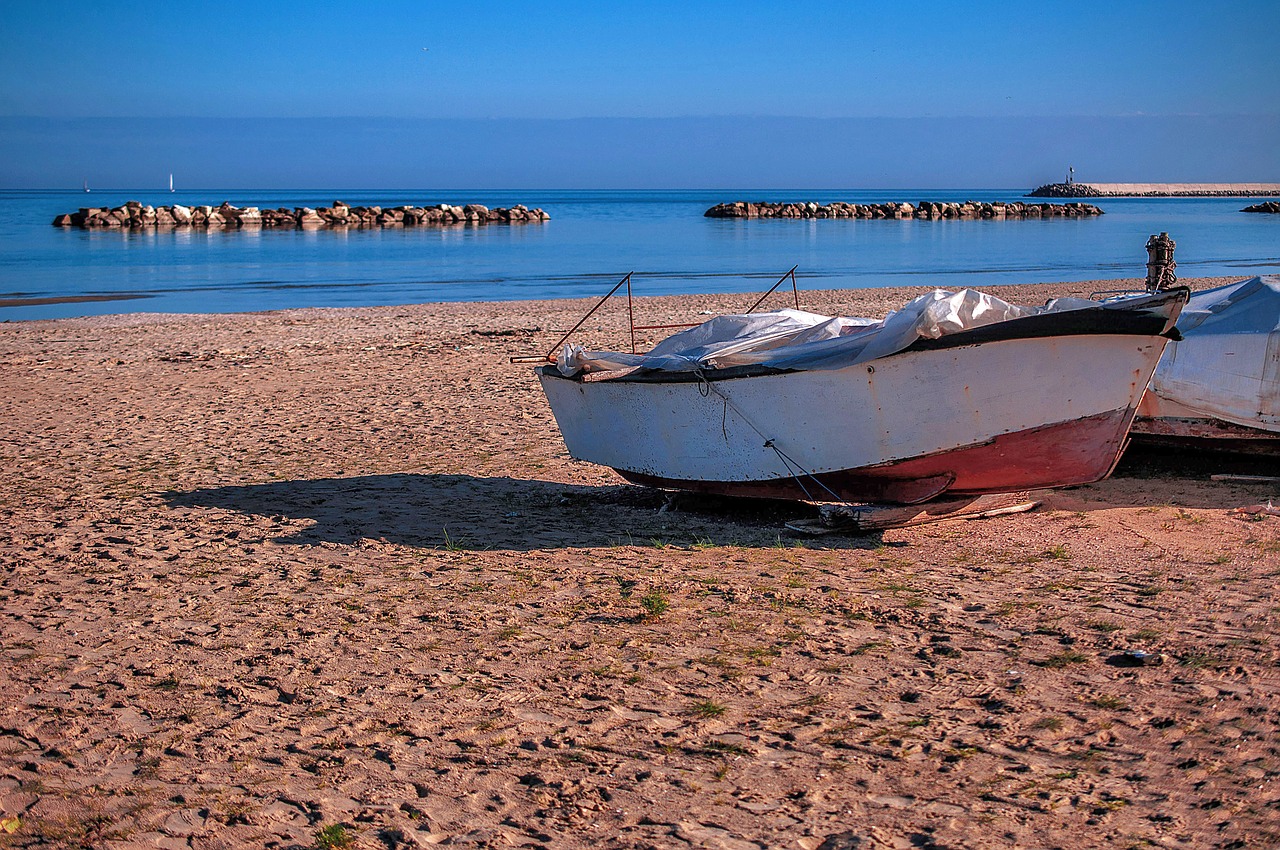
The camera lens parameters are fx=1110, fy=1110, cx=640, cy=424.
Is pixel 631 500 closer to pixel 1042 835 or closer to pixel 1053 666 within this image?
A: pixel 1053 666

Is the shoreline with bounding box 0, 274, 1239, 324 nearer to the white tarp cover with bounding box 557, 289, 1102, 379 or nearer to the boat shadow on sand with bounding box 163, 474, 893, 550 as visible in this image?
the boat shadow on sand with bounding box 163, 474, 893, 550

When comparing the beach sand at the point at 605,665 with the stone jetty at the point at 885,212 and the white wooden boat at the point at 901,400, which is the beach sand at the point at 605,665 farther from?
the stone jetty at the point at 885,212

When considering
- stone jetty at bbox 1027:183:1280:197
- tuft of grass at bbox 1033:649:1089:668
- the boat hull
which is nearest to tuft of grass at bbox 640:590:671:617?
the boat hull

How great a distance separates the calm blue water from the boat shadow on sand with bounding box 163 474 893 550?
1707 cm

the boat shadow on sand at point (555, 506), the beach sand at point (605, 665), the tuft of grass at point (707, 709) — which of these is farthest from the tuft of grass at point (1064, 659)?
the boat shadow on sand at point (555, 506)

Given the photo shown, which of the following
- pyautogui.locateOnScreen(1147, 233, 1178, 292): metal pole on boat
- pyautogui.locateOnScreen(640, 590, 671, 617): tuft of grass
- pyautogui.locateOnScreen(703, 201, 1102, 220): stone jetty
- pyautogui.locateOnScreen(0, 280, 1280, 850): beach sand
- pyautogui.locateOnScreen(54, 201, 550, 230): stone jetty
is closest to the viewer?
pyautogui.locateOnScreen(0, 280, 1280, 850): beach sand

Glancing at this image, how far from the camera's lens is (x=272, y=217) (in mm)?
70125

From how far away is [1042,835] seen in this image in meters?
3.34

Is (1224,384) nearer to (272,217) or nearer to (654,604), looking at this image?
(654,604)

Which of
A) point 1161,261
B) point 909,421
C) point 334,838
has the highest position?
point 1161,261

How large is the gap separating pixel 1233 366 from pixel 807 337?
3150 mm

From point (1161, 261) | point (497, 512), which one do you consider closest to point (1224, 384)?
point (1161, 261)

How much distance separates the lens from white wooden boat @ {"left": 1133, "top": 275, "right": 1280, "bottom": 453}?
774 centimetres

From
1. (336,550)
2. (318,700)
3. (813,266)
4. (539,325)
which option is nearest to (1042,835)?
(318,700)
